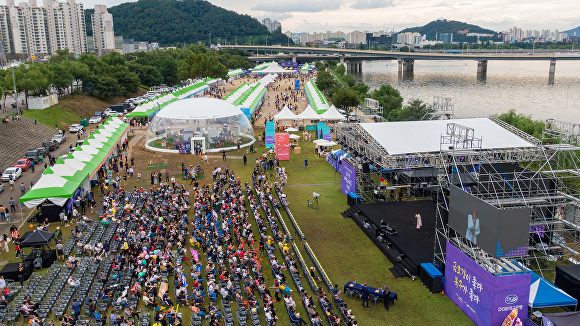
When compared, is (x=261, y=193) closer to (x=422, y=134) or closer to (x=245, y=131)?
(x=422, y=134)

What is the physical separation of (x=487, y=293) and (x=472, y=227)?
221 centimetres

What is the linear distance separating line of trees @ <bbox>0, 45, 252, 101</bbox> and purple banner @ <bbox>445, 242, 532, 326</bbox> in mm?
48554

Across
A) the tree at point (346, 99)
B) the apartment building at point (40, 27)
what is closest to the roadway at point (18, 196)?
the tree at point (346, 99)

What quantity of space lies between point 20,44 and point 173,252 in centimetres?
16445

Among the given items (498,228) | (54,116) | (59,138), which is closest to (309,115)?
(59,138)

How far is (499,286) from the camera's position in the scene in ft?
47.1

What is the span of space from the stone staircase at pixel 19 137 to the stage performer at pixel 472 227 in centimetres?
3266

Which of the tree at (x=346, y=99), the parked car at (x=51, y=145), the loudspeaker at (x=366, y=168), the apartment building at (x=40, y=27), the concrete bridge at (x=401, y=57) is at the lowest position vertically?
the parked car at (x=51, y=145)

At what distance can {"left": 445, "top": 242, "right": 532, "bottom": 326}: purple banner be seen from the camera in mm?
14453

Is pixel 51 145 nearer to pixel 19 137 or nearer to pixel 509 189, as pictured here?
pixel 19 137

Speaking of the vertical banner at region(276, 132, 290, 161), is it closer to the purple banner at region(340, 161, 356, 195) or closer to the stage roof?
the purple banner at region(340, 161, 356, 195)

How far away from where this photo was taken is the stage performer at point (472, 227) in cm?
1559

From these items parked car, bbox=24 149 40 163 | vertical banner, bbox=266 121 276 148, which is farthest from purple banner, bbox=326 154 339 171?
parked car, bbox=24 149 40 163

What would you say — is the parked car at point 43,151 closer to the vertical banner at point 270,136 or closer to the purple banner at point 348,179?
the vertical banner at point 270,136
